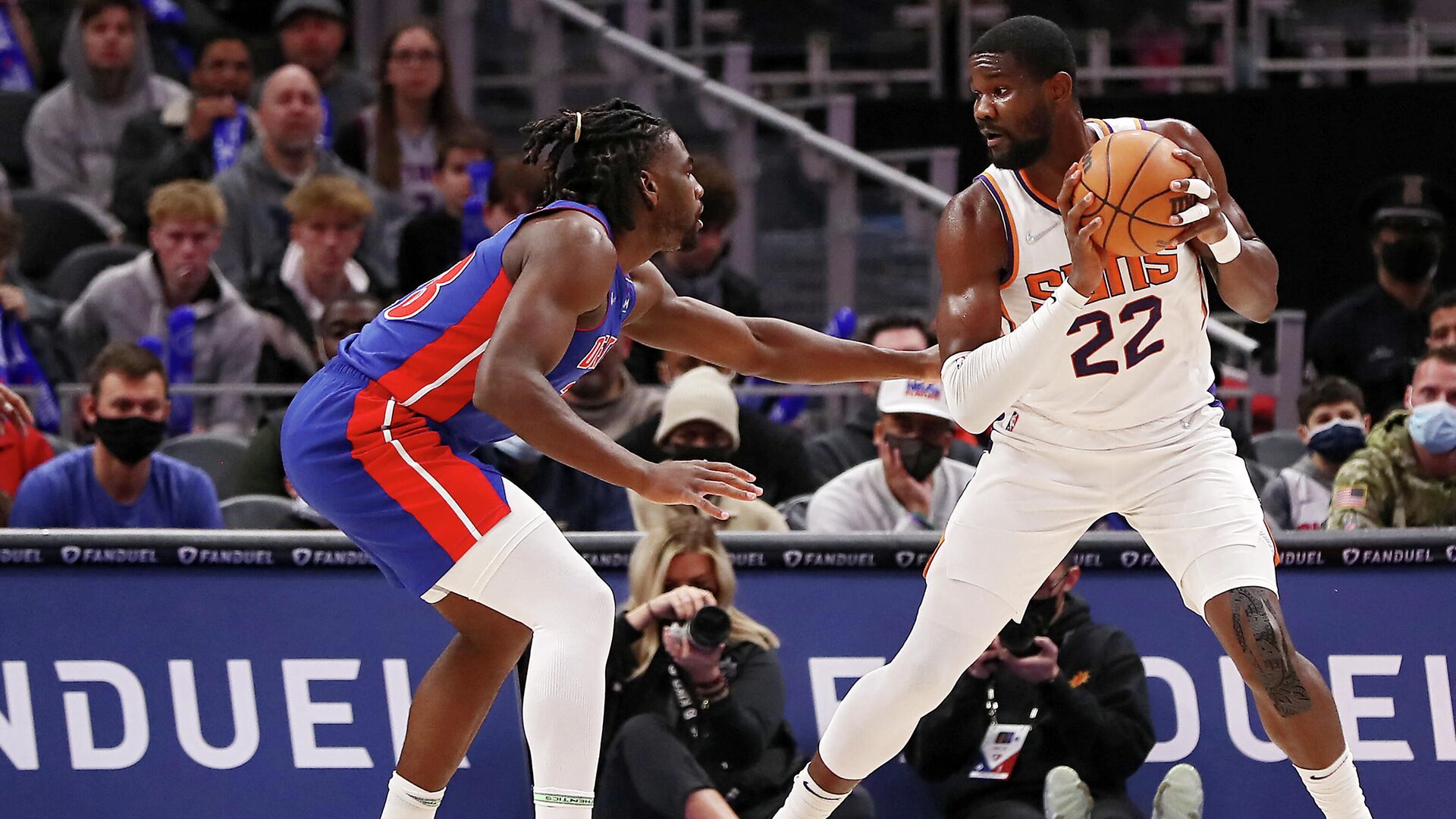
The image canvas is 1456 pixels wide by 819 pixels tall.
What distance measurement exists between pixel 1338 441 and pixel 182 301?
15.1 ft

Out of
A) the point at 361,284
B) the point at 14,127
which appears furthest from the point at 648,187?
the point at 14,127

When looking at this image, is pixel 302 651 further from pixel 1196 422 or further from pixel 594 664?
pixel 1196 422

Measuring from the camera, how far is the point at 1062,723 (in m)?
5.47

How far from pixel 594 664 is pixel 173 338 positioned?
4.38m

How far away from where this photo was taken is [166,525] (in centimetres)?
634

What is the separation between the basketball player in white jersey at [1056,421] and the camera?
14.3 feet

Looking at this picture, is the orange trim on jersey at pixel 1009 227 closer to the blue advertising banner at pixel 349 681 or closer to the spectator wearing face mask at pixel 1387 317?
the blue advertising banner at pixel 349 681

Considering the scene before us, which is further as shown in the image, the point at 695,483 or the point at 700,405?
the point at 700,405

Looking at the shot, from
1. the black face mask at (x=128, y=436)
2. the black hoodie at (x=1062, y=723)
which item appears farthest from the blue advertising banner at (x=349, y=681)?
the black face mask at (x=128, y=436)

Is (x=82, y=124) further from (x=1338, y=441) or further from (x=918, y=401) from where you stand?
(x=1338, y=441)

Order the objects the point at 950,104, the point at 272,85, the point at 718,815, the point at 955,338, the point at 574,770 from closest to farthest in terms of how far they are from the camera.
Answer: the point at 574,770 < the point at 955,338 < the point at 718,815 < the point at 272,85 < the point at 950,104

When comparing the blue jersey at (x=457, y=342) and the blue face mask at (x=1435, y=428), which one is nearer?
the blue jersey at (x=457, y=342)

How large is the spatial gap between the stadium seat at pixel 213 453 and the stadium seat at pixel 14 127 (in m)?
3.36

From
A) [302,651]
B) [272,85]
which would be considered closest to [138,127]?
[272,85]
